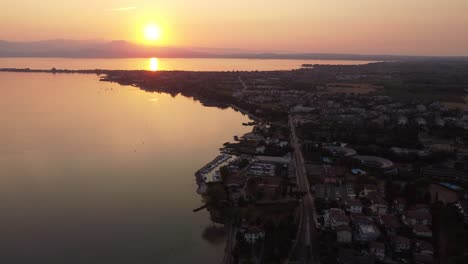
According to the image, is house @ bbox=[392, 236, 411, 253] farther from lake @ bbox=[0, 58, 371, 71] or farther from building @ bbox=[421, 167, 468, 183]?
lake @ bbox=[0, 58, 371, 71]

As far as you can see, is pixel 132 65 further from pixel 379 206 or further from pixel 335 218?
pixel 335 218

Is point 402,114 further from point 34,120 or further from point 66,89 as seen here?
point 66,89

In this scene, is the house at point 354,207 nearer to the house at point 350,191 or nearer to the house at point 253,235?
the house at point 350,191

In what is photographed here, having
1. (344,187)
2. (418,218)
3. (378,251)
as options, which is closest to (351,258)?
(378,251)

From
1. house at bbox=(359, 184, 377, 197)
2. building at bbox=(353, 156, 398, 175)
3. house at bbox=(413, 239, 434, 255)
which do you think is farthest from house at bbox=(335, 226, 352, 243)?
building at bbox=(353, 156, 398, 175)

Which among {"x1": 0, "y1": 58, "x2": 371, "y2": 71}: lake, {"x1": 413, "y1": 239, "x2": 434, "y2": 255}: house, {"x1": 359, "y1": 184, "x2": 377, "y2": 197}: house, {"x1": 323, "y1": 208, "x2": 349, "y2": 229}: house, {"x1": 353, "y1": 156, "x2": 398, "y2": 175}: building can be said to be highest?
{"x1": 0, "y1": 58, "x2": 371, "y2": 71}: lake

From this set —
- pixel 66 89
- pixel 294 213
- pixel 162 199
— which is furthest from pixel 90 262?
pixel 66 89
